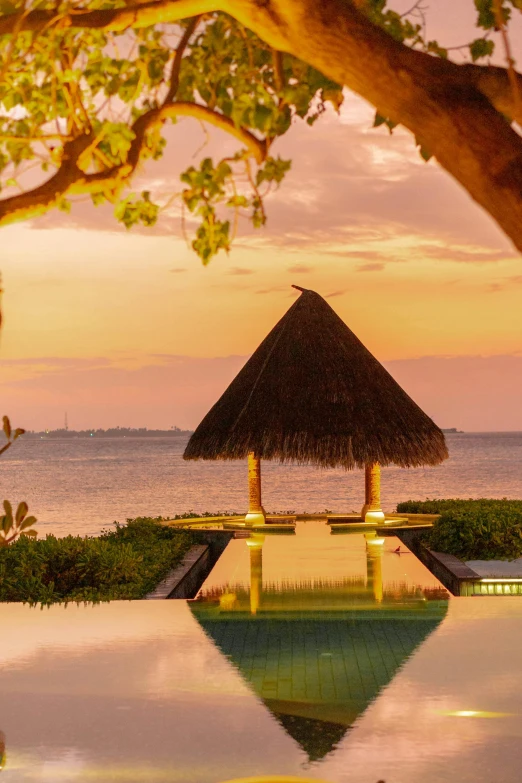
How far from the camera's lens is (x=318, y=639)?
6922 mm

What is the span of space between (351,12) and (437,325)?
24168mm

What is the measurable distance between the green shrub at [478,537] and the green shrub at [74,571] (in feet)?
10.0

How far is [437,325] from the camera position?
88.4 feet

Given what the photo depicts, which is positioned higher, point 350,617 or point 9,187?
point 9,187

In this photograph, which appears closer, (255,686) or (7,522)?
(7,522)

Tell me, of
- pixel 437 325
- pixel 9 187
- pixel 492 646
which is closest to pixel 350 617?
pixel 492 646

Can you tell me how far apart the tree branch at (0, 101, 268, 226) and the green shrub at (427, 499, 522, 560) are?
287 inches

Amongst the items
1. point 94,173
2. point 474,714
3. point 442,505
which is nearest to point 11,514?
point 94,173

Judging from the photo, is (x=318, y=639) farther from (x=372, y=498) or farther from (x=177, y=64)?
(x=372, y=498)

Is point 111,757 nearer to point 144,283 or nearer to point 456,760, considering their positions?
point 456,760

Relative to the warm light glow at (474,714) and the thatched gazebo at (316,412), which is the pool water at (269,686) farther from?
the thatched gazebo at (316,412)

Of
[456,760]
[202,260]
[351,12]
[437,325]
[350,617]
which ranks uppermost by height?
[351,12]

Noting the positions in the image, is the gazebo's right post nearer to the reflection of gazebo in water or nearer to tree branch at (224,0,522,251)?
the reflection of gazebo in water

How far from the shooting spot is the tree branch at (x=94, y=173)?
3.76m
